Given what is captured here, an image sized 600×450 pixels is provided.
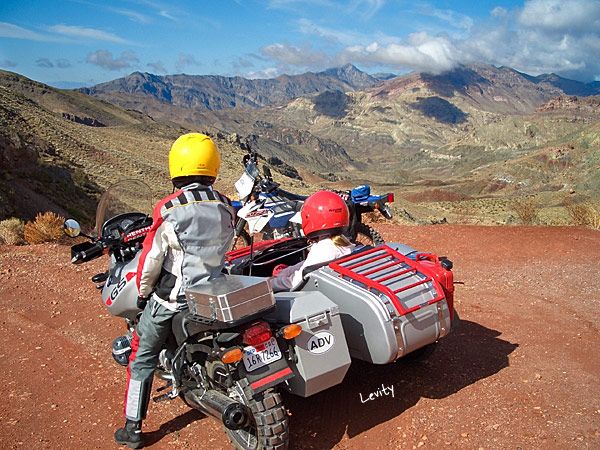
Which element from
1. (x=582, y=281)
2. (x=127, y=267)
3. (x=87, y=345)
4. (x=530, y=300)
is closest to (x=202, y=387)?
(x=127, y=267)

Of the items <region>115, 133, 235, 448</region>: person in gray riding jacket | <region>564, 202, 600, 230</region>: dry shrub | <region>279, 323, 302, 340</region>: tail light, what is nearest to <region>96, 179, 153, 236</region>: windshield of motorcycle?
<region>115, 133, 235, 448</region>: person in gray riding jacket

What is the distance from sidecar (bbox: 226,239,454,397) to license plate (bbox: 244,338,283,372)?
0.47ft

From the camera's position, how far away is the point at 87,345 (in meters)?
6.52

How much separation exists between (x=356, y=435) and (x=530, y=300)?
432 cm

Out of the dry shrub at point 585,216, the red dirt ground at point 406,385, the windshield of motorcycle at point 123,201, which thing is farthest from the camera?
the dry shrub at point 585,216

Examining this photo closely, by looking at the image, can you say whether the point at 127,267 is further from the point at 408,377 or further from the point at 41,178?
the point at 41,178

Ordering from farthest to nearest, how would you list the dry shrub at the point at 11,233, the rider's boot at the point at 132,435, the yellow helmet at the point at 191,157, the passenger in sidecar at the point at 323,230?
the dry shrub at the point at 11,233
the passenger in sidecar at the point at 323,230
the rider's boot at the point at 132,435
the yellow helmet at the point at 191,157

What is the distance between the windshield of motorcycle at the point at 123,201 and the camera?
16.0ft

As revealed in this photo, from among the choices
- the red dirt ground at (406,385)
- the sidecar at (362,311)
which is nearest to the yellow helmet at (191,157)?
the sidecar at (362,311)

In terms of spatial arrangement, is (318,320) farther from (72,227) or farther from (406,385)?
(72,227)

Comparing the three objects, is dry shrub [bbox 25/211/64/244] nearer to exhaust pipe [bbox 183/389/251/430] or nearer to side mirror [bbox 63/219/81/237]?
side mirror [bbox 63/219/81/237]

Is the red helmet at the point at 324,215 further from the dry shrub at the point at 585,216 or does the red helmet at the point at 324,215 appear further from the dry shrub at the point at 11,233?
the dry shrub at the point at 585,216

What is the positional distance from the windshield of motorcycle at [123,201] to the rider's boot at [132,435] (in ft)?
5.21

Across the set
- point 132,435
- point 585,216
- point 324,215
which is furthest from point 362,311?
point 585,216
